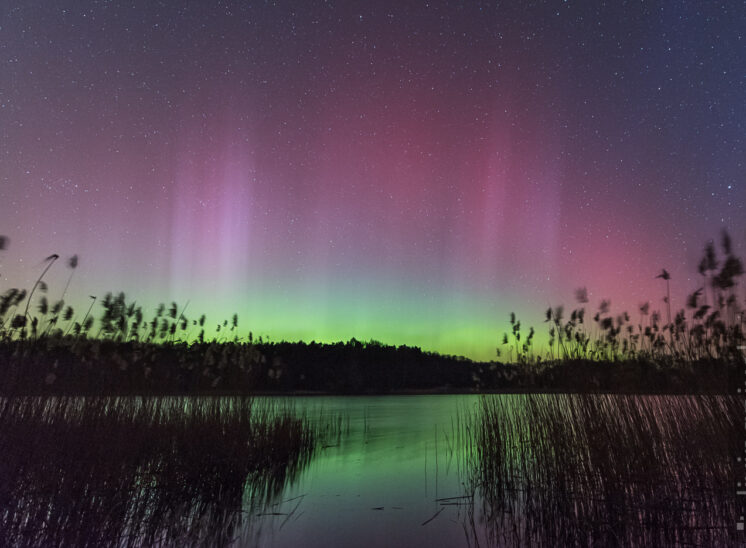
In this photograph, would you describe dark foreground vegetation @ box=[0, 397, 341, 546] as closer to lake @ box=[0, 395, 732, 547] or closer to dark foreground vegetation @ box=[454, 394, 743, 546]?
lake @ box=[0, 395, 732, 547]

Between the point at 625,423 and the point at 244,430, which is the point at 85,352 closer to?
the point at 244,430

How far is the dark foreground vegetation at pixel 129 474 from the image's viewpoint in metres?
4.34

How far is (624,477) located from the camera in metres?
5.49

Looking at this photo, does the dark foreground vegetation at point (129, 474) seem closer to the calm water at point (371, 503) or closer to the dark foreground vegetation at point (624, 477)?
the calm water at point (371, 503)

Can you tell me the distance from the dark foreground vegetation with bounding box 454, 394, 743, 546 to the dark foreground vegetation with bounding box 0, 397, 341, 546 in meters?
3.21

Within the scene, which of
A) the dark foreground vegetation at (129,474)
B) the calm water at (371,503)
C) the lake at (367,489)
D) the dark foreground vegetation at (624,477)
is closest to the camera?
the dark foreground vegetation at (129,474)

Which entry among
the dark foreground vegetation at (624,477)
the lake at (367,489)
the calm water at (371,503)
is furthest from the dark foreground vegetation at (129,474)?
A: the dark foreground vegetation at (624,477)

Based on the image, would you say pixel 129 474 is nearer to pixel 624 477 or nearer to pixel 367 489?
pixel 367 489

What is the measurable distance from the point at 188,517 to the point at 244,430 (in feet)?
8.09

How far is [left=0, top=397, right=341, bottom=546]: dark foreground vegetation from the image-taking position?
14.3 feet

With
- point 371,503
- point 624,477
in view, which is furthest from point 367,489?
point 624,477

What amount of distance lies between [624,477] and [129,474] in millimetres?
5485

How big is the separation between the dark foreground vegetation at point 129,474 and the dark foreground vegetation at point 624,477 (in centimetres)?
321

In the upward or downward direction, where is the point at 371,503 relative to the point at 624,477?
downward
